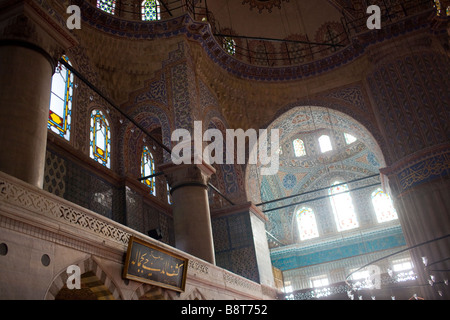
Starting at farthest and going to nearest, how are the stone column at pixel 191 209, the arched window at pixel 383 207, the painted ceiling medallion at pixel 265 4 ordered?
the arched window at pixel 383 207 → the painted ceiling medallion at pixel 265 4 → the stone column at pixel 191 209

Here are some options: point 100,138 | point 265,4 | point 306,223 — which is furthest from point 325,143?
point 100,138

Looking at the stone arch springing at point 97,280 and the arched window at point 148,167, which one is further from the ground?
the arched window at point 148,167

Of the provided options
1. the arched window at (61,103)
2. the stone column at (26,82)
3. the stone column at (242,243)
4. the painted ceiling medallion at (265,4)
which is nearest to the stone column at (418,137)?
the stone column at (242,243)

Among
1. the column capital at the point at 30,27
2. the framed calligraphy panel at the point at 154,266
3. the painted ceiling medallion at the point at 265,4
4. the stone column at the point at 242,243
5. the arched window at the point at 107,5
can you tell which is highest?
the painted ceiling medallion at the point at 265,4

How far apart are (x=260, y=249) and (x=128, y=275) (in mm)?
5612

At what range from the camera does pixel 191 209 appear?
25.0 ft

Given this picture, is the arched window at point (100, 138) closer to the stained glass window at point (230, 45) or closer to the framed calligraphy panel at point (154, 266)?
the framed calligraphy panel at point (154, 266)

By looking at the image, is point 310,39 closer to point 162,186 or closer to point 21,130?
point 162,186

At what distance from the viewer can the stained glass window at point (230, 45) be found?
11513 mm

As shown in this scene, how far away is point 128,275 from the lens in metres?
4.85

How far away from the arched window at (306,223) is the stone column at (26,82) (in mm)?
11898

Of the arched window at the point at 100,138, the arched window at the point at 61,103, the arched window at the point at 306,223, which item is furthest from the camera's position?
the arched window at the point at 306,223

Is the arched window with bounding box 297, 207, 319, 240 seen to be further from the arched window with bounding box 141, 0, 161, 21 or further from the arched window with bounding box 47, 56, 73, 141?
the arched window with bounding box 47, 56, 73, 141

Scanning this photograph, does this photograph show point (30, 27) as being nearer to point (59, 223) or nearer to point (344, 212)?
point (59, 223)
